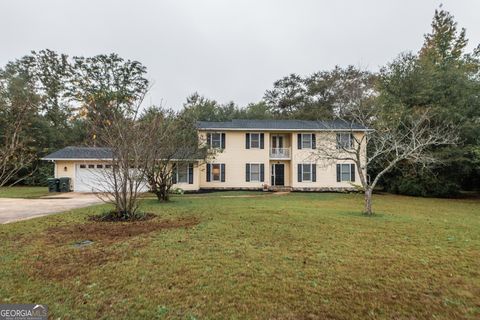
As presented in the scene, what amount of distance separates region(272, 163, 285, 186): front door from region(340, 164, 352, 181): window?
4.52m

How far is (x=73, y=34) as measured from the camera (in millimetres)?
20375

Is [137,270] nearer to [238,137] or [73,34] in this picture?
[238,137]

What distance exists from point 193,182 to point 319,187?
9.68 m

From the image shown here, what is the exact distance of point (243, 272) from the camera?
4176 mm

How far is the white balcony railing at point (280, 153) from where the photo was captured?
2131cm

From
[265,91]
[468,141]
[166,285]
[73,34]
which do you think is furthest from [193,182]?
[265,91]

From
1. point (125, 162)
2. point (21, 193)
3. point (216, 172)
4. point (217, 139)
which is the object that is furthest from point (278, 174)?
point (21, 193)

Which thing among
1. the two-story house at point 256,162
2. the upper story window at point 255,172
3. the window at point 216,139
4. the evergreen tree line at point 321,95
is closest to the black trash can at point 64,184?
the two-story house at point 256,162

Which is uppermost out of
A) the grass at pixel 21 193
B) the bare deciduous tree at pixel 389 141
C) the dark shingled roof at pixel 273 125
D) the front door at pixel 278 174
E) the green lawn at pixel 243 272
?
the dark shingled roof at pixel 273 125

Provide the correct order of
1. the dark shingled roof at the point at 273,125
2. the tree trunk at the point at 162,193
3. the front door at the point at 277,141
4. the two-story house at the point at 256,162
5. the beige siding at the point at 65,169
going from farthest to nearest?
the front door at the point at 277,141 → the dark shingled roof at the point at 273,125 → the two-story house at the point at 256,162 → the beige siding at the point at 65,169 → the tree trunk at the point at 162,193

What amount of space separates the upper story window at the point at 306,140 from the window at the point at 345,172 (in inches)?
112

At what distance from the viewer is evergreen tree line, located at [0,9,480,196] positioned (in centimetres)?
1769

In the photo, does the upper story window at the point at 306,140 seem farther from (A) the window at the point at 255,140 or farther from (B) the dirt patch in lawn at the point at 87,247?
(B) the dirt patch in lawn at the point at 87,247

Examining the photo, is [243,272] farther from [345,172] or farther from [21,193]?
[21,193]
